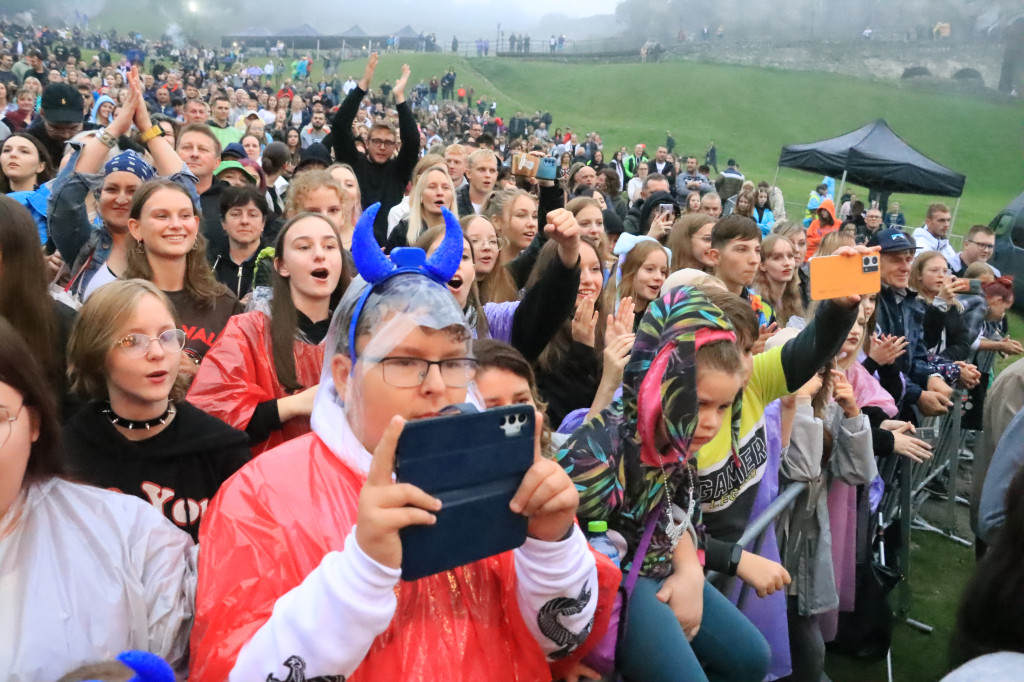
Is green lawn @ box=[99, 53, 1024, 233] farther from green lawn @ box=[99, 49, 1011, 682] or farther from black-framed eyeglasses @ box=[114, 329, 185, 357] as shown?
black-framed eyeglasses @ box=[114, 329, 185, 357]

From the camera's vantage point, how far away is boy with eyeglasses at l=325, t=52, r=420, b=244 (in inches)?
252

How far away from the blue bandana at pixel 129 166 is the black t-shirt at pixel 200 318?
38.9 inches

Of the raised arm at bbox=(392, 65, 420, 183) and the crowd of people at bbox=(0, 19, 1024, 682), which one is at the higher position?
the raised arm at bbox=(392, 65, 420, 183)

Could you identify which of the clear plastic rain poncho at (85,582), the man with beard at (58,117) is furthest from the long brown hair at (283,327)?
the man with beard at (58,117)

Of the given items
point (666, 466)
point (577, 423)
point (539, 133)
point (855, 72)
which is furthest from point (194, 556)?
point (855, 72)

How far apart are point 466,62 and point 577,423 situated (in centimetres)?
6586

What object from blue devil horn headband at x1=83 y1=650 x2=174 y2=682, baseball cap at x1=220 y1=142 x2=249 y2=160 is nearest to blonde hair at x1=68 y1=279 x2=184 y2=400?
blue devil horn headband at x1=83 y1=650 x2=174 y2=682

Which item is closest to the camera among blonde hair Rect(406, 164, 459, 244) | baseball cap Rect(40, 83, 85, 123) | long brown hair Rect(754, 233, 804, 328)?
blonde hair Rect(406, 164, 459, 244)

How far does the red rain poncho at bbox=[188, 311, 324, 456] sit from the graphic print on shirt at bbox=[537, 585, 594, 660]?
143cm

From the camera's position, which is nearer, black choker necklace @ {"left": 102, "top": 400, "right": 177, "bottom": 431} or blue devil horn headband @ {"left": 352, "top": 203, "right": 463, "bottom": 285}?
blue devil horn headband @ {"left": 352, "top": 203, "right": 463, "bottom": 285}

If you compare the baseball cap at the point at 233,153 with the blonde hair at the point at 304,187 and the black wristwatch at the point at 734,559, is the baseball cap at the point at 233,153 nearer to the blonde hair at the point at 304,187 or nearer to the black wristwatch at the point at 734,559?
the blonde hair at the point at 304,187

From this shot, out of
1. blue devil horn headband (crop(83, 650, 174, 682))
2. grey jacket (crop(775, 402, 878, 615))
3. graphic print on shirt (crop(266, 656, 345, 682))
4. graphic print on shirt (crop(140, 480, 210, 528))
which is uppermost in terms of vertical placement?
blue devil horn headband (crop(83, 650, 174, 682))

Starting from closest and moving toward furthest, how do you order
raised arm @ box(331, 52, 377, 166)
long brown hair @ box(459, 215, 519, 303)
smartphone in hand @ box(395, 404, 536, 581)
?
smartphone in hand @ box(395, 404, 536, 581), long brown hair @ box(459, 215, 519, 303), raised arm @ box(331, 52, 377, 166)

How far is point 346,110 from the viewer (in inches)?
251
